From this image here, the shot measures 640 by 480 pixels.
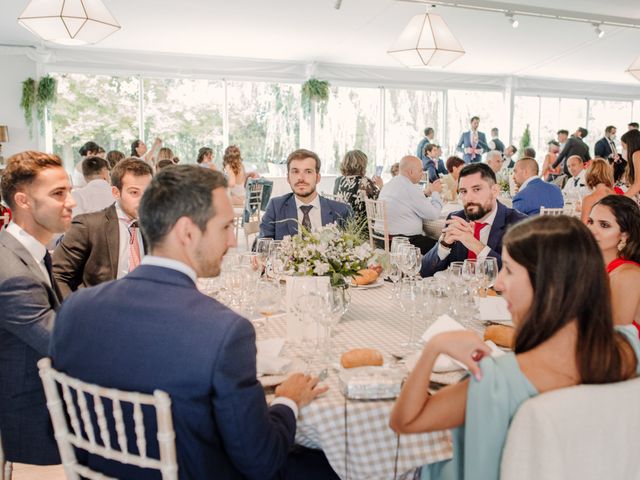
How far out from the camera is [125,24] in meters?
9.21

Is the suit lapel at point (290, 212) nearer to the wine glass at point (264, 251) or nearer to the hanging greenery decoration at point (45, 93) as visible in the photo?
the wine glass at point (264, 251)

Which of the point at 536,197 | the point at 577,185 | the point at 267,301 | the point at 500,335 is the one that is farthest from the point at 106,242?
the point at 577,185

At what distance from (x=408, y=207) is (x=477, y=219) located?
241cm

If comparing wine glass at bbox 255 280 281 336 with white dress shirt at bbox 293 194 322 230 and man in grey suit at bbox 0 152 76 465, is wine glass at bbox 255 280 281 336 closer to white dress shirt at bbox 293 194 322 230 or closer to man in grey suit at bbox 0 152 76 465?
man in grey suit at bbox 0 152 76 465

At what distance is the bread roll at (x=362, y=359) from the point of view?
170 centimetres

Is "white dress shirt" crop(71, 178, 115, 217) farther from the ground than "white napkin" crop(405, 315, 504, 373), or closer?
farther from the ground

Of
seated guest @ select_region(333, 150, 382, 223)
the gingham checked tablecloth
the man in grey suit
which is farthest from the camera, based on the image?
seated guest @ select_region(333, 150, 382, 223)

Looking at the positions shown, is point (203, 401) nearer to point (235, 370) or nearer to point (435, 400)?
point (235, 370)

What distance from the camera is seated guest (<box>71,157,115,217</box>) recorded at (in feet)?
16.8

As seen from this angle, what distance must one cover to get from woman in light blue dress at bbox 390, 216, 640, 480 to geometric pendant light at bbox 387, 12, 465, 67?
4.60 metres

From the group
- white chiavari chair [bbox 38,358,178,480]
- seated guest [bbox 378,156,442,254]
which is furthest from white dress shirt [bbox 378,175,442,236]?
white chiavari chair [bbox 38,358,178,480]

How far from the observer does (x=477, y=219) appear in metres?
3.39

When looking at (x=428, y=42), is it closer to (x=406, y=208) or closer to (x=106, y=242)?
(x=406, y=208)

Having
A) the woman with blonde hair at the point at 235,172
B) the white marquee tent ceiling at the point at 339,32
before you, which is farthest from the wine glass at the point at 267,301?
the woman with blonde hair at the point at 235,172
